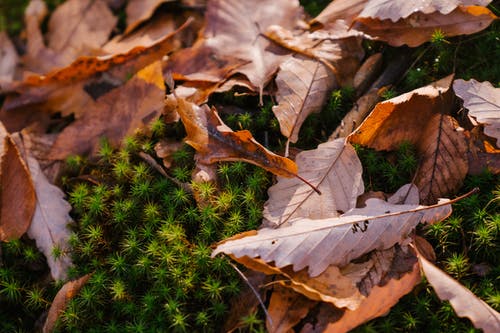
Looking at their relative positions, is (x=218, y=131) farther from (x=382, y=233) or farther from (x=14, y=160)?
(x=14, y=160)

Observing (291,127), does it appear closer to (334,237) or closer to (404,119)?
(404,119)

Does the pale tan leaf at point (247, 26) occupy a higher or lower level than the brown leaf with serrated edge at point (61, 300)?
higher

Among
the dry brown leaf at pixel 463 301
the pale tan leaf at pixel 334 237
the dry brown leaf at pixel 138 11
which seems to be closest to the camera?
the dry brown leaf at pixel 463 301

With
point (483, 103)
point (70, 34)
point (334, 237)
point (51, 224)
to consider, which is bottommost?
point (51, 224)

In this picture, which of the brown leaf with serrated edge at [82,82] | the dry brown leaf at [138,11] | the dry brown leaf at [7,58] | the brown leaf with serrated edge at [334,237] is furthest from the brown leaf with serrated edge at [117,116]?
the brown leaf with serrated edge at [334,237]

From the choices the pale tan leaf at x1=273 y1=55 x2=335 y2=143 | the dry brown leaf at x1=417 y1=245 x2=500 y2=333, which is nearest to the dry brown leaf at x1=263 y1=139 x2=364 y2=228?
the pale tan leaf at x1=273 y1=55 x2=335 y2=143

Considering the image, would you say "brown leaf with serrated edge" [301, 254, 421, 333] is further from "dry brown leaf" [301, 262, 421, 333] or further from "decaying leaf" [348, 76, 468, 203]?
"decaying leaf" [348, 76, 468, 203]

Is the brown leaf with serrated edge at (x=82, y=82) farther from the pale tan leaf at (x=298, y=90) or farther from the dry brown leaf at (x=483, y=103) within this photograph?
the dry brown leaf at (x=483, y=103)

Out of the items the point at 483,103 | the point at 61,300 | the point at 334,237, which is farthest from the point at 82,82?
the point at 483,103
